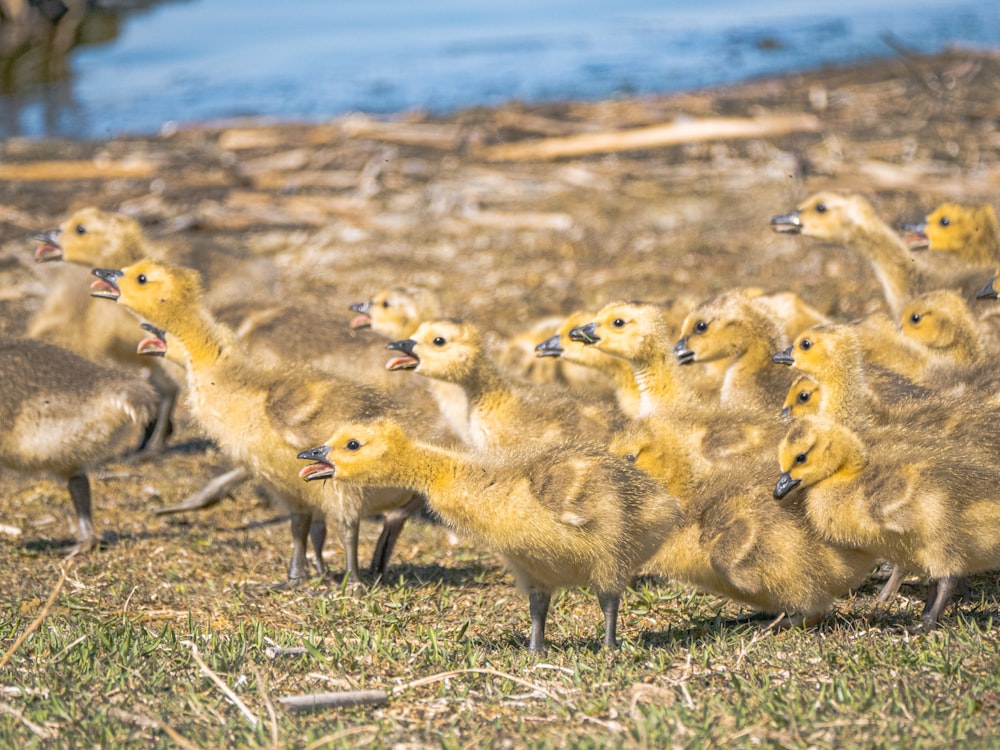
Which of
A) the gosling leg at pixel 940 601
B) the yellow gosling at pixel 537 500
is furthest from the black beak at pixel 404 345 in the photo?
the gosling leg at pixel 940 601

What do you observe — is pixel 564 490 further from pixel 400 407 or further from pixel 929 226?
pixel 929 226

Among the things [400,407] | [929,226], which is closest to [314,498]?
[400,407]

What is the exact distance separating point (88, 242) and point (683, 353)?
14.2 ft

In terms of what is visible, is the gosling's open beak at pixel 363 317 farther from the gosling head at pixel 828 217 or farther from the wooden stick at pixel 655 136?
the wooden stick at pixel 655 136

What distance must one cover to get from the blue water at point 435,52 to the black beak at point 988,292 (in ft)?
38.5

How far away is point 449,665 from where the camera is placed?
195 inches

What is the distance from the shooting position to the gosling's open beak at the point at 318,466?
5.31 m

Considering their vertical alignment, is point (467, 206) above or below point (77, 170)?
below

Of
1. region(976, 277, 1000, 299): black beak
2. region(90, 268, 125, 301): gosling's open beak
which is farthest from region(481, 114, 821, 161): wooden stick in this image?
region(90, 268, 125, 301): gosling's open beak

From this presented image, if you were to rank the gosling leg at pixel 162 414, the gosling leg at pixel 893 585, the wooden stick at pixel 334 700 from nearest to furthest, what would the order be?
the wooden stick at pixel 334 700, the gosling leg at pixel 893 585, the gosling leg at pixel 162 414

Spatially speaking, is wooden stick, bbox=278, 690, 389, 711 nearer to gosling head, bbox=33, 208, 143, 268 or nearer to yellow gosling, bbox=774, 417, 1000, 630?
yellow gosling, bbox=774, 417, 1000, 630

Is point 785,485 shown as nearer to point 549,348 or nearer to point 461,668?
point 461,668

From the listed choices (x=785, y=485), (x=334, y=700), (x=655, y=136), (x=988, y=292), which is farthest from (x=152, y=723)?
(x=655, y=136)

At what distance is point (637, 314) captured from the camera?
21.6 feet
